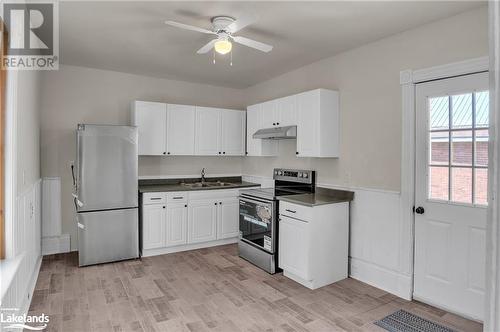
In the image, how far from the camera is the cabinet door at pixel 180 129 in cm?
465

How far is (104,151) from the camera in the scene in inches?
153

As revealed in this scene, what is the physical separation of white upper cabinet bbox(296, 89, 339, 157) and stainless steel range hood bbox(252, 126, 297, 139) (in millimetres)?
178

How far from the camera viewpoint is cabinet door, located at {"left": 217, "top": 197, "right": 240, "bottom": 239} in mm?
4735

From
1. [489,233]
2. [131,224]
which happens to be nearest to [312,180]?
[131,224]

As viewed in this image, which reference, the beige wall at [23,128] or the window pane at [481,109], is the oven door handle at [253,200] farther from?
the beige wall at [23,128]

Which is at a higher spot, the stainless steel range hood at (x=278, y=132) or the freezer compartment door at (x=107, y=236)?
the stainless steel range hood at (x=278, y=132)

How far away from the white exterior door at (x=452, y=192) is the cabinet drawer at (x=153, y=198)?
3.05 metres

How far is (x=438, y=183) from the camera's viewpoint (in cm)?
290

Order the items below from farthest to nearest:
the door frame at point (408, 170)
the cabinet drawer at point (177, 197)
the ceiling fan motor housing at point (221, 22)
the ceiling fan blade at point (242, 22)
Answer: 1. the cabinet drawer at point (177, 197)
2. the door frame at point (408, 170)
3. the ceiling fan motor housing at point (221, 22)
4. the ceiling fan blade at point (242, 22)

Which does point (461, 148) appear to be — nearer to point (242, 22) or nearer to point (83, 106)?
point (242, 22)

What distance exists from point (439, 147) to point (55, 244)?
4.71m

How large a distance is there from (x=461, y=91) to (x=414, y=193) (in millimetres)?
989

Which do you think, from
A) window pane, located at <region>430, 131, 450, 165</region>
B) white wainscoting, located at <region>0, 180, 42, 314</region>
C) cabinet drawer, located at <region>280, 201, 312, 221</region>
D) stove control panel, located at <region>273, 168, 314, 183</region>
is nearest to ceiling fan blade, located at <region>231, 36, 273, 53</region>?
cabinet drawer, located at <region>280, 201, 312, 221</region>

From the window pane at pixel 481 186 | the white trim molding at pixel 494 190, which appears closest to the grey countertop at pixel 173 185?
the window pane at pixel 481 186
